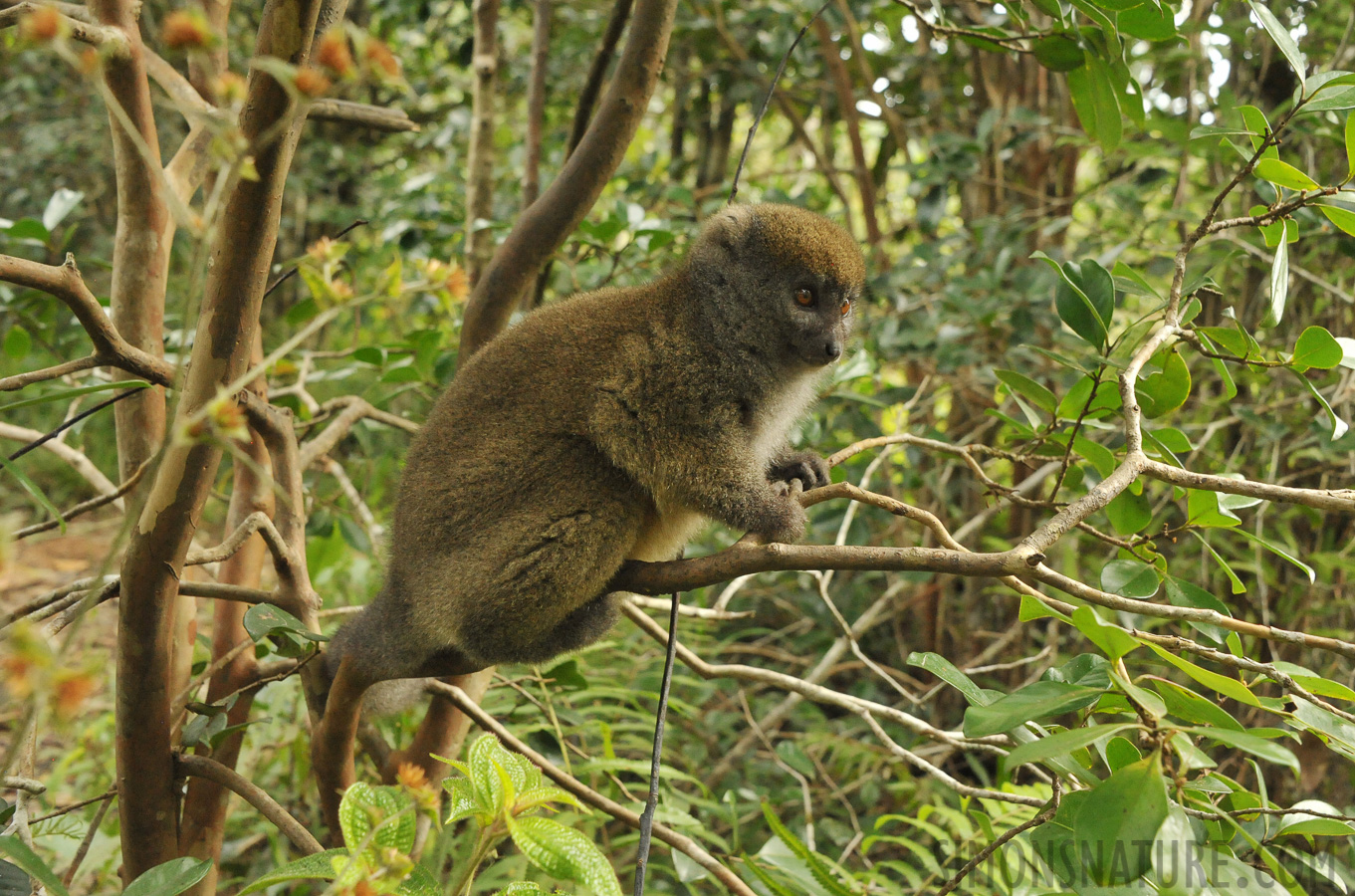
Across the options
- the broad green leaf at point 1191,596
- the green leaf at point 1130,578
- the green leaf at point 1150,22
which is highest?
the green leaf at point 1150,22

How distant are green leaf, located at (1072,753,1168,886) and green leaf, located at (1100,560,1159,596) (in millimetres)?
667

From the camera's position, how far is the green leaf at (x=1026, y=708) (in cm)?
143

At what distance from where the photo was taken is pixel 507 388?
2.88m

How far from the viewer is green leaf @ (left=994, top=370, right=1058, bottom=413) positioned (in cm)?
251

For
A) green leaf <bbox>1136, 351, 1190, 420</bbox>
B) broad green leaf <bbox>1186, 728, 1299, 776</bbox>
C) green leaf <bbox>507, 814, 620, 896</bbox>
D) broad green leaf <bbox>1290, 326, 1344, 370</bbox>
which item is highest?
broad green leaf <bbox>1290, 326, 1344, 370</bbox>

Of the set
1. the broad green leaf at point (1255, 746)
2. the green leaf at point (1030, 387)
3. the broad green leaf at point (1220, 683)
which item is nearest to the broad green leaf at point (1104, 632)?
the broad green leaf at point (1220, 683)

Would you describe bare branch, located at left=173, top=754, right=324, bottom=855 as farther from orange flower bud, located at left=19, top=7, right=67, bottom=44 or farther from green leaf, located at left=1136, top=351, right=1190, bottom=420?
green leaf, located at left=1136, top=351, right=1190, bottom=420

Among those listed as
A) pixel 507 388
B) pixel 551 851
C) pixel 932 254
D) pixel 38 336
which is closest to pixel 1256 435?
Result: pixel 932 254

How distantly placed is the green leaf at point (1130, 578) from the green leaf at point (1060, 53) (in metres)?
1.38

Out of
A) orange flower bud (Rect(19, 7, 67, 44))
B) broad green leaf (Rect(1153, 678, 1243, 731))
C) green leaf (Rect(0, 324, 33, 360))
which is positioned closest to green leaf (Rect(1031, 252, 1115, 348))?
broad green leaf (Rect(1153, 678, 1243, 731))

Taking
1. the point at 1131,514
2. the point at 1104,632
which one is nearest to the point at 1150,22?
the point at 1131,514

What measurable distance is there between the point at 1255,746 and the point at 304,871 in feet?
4.76

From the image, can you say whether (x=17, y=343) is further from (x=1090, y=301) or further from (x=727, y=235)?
(x=1090, y=301)

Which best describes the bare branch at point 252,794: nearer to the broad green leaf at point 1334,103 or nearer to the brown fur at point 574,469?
the brown fur at point 574,469
